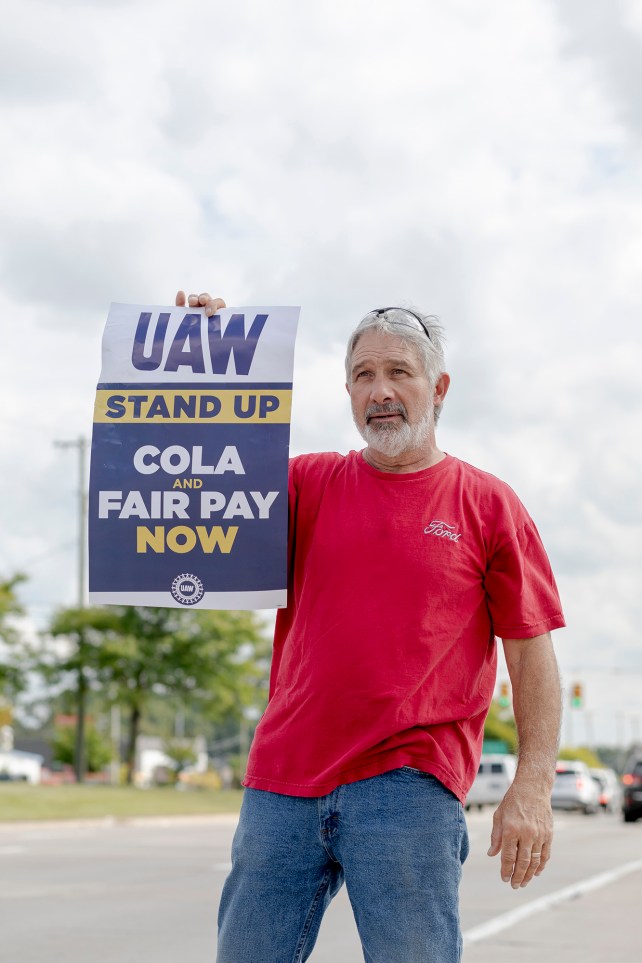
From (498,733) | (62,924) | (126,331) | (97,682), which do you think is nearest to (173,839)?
(62,924)

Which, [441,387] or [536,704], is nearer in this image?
[536,704]

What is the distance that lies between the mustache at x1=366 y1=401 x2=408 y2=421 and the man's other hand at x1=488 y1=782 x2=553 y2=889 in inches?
39.6

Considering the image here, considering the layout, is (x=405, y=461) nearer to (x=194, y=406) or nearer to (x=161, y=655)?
(x=194, y=406)

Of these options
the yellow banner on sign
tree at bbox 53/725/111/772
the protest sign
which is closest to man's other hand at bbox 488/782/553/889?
the protest sign

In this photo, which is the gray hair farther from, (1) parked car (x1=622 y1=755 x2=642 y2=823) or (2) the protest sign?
(1) parked car (x1=622 y1=755 x2=642 y2=823)

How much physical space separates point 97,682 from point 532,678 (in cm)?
4621

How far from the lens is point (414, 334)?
12.5 feet

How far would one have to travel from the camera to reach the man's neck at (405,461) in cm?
373

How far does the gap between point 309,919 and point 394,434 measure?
1249mm

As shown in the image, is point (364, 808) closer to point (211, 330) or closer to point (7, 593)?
point (211, 330)

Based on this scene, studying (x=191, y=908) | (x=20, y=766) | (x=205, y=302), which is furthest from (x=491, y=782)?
(x=20, y=766)

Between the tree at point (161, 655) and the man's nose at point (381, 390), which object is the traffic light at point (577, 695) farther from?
the man's nose at point (381, 390)

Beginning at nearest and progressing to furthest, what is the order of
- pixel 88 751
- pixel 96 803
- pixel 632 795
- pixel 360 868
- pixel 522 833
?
pixel 360 868 < pixel 522 833 < pixel 632 795 < pixel 96 803 < pixel 88 751

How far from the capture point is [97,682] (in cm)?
4859
